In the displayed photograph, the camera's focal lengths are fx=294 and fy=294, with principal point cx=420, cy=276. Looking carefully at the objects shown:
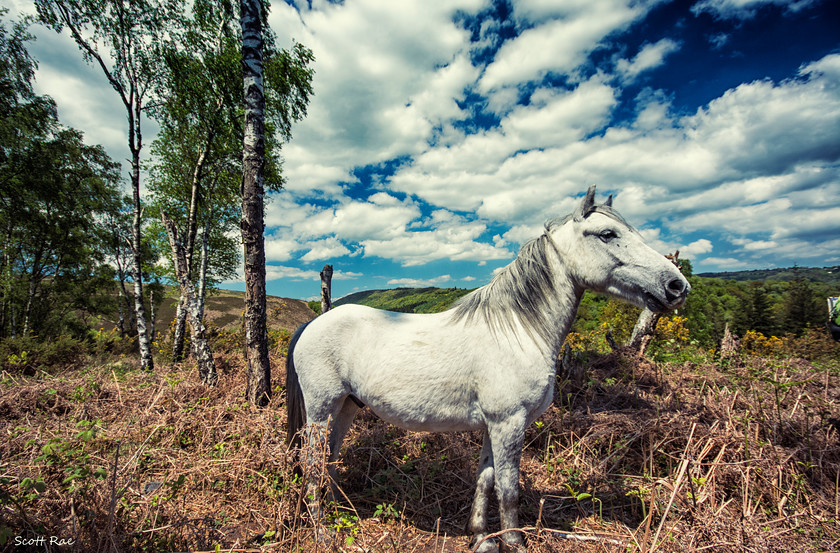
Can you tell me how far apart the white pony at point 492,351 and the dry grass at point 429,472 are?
1.59ft

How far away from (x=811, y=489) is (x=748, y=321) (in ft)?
79.0

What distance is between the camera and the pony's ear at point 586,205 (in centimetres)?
242

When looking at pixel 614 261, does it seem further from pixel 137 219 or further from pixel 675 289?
pixel 137 219

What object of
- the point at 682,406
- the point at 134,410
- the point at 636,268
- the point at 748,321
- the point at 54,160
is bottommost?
the point at 748,321

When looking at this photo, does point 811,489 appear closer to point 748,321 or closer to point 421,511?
point 421,511

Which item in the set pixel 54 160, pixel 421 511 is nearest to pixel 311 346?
pixel 421 511

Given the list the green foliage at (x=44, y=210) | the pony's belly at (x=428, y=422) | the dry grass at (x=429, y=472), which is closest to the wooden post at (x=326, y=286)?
the dry grass at (x=429, y=472)

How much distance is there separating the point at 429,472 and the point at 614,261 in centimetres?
308

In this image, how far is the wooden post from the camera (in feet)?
20.5

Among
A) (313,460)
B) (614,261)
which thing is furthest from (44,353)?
(614,261)

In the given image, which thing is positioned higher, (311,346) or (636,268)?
(636,268)

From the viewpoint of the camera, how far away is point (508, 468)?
2367 millimetres

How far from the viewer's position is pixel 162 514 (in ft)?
7.26
